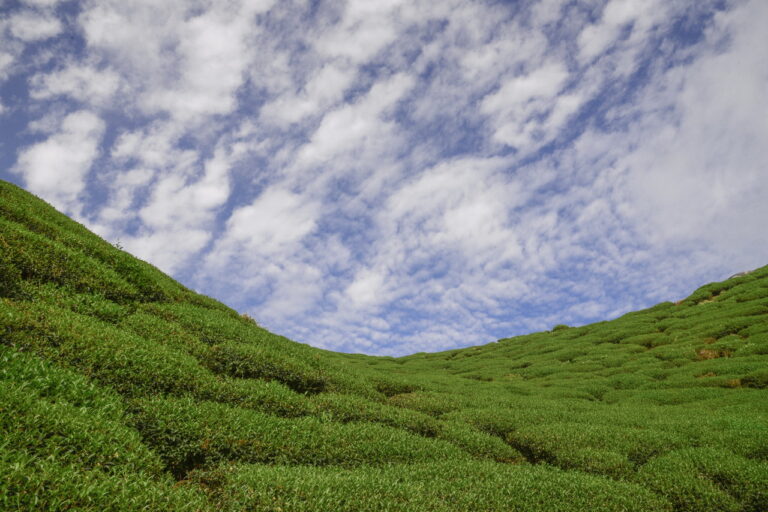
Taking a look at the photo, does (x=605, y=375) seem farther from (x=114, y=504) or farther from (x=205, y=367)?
(x=114, y=504)

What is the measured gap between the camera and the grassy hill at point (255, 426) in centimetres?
1067

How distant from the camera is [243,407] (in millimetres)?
16922

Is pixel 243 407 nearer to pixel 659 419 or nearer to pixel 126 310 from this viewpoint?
pixel 126 310

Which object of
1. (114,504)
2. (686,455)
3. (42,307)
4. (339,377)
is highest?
(42,307)

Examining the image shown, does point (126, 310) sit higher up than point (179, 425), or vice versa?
point (126, 310)

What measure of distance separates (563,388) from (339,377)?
Result: 890 inches

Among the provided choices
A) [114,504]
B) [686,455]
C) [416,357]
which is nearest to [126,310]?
[114,504]

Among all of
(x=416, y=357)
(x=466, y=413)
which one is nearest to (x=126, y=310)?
(x=466, y=413)

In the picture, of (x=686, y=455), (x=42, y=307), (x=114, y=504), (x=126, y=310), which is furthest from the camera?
(x=126, y=310)

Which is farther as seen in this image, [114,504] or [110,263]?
[110,263]

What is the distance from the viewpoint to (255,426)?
15.3m

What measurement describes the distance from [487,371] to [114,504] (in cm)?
4744

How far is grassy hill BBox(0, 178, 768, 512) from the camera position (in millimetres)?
10672

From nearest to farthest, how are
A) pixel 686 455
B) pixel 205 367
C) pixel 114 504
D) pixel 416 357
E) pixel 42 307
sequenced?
pixel 114 504
pixel 42 307
pixel 686 455
pixel 205 367
pixel 416 357
